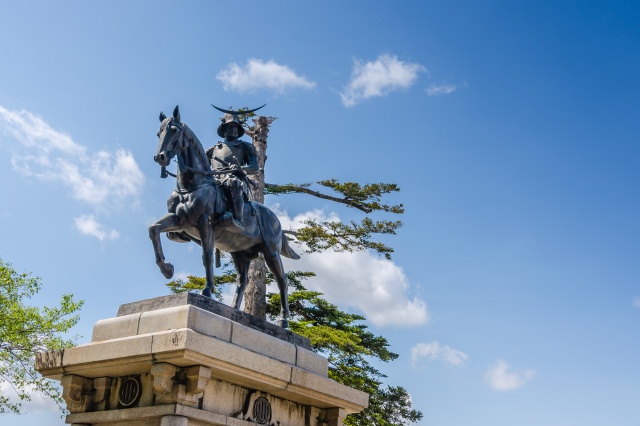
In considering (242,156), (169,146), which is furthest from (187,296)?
(242,156)

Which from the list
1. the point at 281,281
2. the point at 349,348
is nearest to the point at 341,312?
the point at 349,348

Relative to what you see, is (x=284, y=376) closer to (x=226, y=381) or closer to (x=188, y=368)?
(x=226, y=381)

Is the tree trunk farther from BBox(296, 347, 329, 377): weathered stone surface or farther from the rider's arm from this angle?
BBox(296, 347, 329, 377): weathered stone surface

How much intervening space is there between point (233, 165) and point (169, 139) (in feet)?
4.29

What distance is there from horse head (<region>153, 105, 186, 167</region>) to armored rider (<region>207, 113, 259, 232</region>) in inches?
33.7

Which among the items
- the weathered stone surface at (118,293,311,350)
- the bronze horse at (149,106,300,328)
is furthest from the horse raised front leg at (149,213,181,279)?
the weathered stone surface at (118,293,311,350)

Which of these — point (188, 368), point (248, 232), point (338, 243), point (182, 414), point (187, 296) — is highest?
point (338, 243)

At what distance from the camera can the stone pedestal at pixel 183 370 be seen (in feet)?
24.4

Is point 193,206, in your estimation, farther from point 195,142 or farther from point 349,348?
point 349,348

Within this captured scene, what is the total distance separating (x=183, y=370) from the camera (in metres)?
7.55

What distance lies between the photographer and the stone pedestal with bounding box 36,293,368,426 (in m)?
7.43

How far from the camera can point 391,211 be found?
2517 cm

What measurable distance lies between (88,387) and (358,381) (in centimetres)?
1539

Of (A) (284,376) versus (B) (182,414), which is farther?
(A) (284,376)
